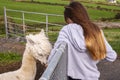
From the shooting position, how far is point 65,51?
415 cm

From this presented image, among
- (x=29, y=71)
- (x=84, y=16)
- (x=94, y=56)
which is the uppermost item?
(x=84, y=16)

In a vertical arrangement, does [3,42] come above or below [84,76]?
below

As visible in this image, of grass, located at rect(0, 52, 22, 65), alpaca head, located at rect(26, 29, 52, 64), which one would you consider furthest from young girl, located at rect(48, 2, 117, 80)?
grass, located at rect(0, 52, 22, 65)

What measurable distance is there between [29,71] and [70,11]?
872mm

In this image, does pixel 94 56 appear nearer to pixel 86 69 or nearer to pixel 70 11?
pixel 86 69

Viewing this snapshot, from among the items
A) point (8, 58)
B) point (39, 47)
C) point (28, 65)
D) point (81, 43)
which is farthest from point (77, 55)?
point (8, 58)

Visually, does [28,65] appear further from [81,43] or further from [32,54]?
[81,43]

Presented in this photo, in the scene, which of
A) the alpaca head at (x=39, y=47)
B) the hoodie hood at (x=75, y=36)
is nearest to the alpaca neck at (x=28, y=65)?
the alpaca head at (x=39, y=47)

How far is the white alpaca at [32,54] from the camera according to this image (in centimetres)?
401

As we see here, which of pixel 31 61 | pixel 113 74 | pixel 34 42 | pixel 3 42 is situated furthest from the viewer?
pixel 3 42

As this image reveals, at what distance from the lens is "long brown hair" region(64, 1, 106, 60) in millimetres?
4125

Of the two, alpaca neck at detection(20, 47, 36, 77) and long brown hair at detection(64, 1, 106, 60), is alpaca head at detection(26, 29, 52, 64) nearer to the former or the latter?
alpaca neck at detection(20, 47, 36, 77)

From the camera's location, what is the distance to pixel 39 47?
402cm

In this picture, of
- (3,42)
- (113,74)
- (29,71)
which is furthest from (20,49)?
(29,71)
